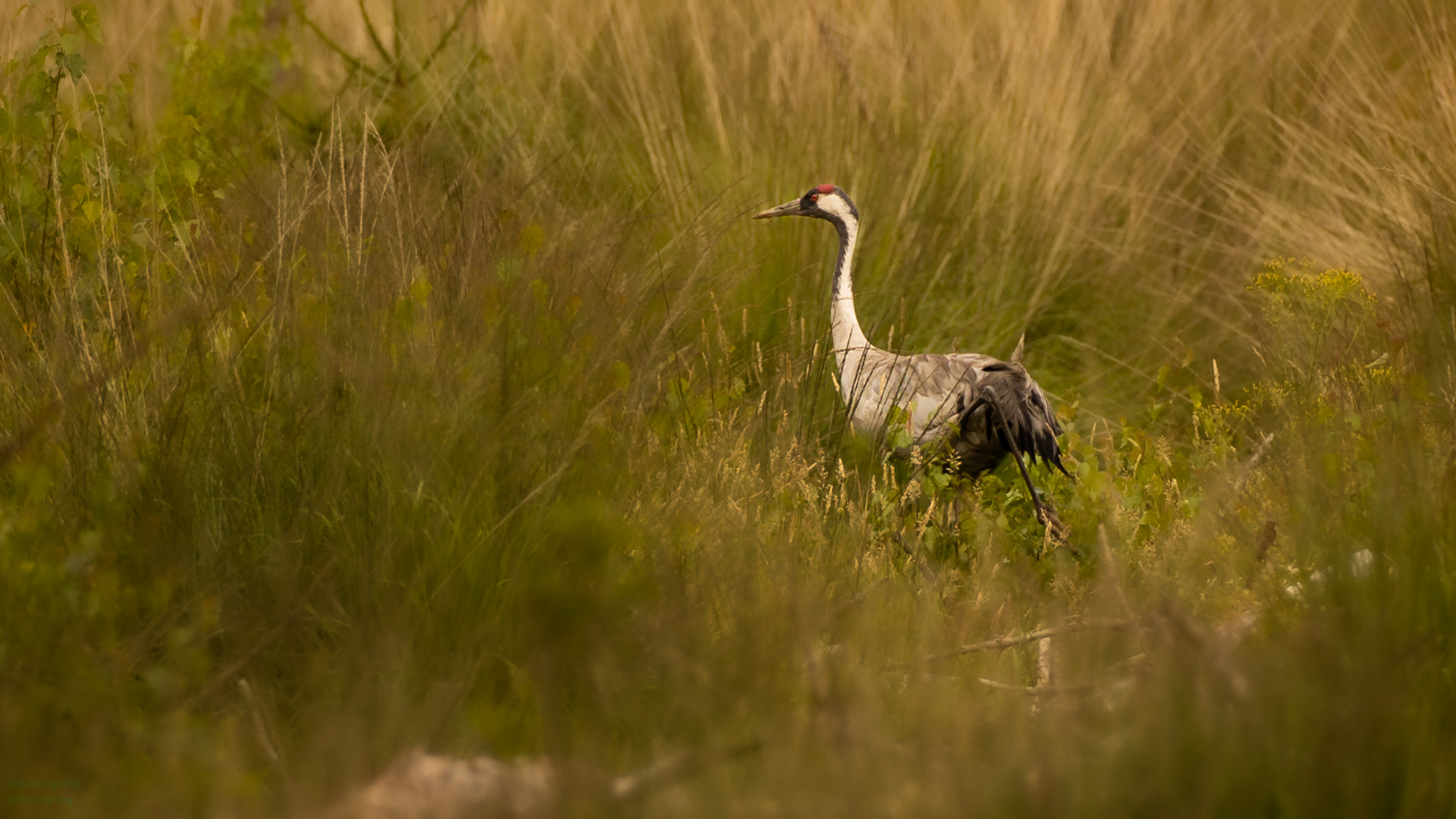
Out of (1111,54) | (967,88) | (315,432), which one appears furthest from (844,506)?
(1111,54)

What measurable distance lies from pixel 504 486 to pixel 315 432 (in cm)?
38

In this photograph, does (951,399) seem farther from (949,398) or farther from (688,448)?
(688,448)

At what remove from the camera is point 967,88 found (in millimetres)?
5695

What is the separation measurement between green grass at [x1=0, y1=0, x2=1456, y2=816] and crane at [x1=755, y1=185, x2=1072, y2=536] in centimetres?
13

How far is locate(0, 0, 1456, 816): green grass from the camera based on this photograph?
Result: 1.84 m

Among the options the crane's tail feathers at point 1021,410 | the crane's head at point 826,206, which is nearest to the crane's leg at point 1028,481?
the crane's tail feathers at point 1021,410

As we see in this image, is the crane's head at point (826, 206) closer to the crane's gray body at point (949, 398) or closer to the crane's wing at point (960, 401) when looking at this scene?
the crane's gray body at point (949, 398)

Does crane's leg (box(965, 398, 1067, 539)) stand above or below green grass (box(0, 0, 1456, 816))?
below

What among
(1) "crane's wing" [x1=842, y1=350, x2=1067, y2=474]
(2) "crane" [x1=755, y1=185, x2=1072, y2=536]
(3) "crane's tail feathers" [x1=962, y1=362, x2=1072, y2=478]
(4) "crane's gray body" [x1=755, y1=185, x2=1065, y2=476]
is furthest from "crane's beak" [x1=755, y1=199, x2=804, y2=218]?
(3) "crane's tail feathers" [x1=962, y1=362, x2=1072, y2=478]

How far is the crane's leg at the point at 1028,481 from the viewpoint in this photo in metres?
3.62

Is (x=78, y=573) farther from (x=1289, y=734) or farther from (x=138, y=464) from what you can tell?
(x=1289, y=734)

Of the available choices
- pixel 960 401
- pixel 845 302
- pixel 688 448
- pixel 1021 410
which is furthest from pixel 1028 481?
pixel 845 302

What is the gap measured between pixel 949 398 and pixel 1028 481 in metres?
0.64

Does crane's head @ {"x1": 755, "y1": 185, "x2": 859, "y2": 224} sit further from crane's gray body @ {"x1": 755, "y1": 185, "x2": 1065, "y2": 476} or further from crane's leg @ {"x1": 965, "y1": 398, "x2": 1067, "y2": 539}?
crane's leg @ {"x1": 965, "y1": 398, "x2": 1067, "y2": 539}
